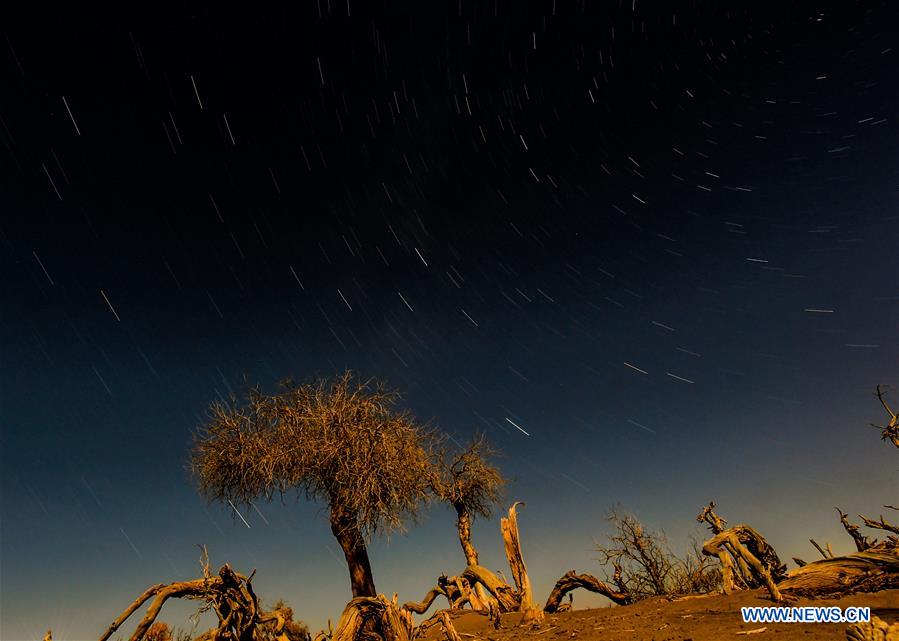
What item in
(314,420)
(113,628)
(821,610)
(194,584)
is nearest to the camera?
(113,628)

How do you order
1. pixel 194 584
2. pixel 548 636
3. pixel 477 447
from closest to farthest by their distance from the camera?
pixel 194 584 < pixel 548 636 < pixel 477 447

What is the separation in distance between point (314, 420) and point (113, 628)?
1083cm

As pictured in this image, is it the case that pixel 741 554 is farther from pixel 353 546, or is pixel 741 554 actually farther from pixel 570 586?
pixel 353 546

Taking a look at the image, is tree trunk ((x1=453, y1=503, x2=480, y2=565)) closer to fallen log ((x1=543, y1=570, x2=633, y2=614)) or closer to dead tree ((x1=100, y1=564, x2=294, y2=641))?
fallen log ((x1=543, y1=570, x2=633, y2=614))

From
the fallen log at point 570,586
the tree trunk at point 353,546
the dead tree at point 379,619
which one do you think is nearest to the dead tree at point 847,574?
the fallen log at point 570,586

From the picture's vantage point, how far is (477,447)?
22172 mm

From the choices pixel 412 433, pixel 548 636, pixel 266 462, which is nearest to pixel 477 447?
pixel 412 433

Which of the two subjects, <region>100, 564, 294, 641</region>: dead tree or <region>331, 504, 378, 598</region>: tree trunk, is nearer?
<region>100, 564, 294, 641</region>: dead tree

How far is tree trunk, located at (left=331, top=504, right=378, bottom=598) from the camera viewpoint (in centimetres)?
1440

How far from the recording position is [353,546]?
14.7 m

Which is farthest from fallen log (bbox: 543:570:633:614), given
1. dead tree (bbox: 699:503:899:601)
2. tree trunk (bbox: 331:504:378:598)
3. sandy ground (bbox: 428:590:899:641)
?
tree trunk (bbox: 331:504:378:598)

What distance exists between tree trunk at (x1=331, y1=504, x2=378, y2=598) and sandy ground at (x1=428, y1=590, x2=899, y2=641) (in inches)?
216

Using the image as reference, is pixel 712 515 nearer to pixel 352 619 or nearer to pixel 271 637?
pixel 352 619

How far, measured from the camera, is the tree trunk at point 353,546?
14.4m
